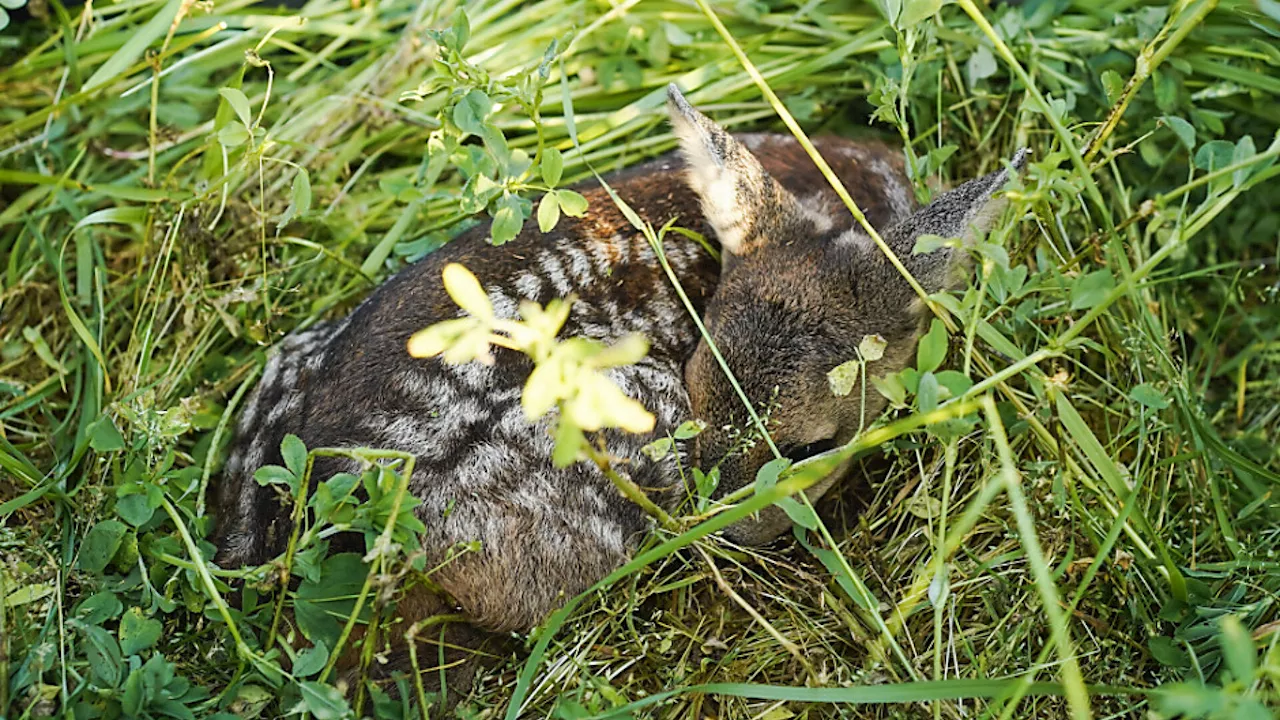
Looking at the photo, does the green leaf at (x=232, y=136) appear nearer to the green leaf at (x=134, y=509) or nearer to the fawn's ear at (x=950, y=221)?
the green leaf at (x=134, y=509)

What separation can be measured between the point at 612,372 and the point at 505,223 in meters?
0.62

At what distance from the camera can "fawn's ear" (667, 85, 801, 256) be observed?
301 centimetres

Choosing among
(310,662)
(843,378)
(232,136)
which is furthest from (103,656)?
(843,378)

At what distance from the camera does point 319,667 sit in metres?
2.33

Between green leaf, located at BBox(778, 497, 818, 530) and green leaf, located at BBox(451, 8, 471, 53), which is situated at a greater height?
green leaf, located at BBox(451, 8, 471, 53)

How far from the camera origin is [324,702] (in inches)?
88.7

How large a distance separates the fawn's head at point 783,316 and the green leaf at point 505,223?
0.70m

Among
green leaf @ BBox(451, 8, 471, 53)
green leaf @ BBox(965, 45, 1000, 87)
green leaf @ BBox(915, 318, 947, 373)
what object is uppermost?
green leaf @ BBox(451, 8, 471, 53)

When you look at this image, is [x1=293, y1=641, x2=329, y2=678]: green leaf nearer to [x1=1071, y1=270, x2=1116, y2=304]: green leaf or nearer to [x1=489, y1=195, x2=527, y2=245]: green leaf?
[x1=489, y1=195, x2=527, y2=245]: green leaf

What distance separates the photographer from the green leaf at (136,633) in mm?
2455

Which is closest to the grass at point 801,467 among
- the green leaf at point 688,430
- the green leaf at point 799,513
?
the green leaf at point 799,513

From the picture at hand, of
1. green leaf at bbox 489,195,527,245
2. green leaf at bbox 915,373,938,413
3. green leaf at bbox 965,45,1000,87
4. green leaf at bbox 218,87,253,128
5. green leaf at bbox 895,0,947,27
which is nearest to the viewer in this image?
green leaf at bbox 915,373,938,413

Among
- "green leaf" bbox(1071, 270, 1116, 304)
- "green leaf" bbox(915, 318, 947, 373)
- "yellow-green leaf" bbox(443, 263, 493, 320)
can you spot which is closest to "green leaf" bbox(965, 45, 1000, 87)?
"green leaf" bbox(1071, 270, 1116, 304)

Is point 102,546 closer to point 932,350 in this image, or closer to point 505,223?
point 505,223
